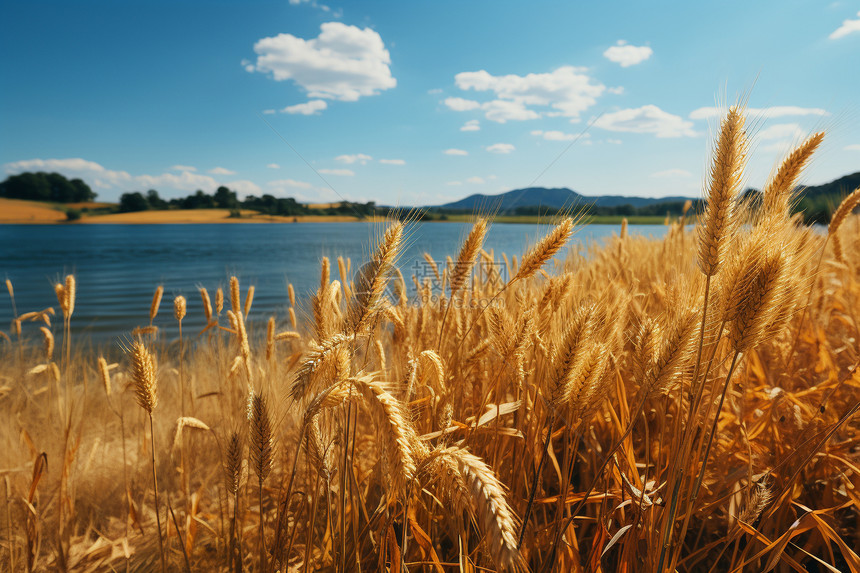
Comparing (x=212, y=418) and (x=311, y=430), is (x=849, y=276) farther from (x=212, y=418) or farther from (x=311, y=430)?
(x=212, y=418)

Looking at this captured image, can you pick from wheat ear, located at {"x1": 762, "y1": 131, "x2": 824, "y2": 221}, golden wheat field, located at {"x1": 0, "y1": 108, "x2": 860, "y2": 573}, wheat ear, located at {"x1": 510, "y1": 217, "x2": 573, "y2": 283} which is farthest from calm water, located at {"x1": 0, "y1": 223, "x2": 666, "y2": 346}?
wheat ear, located at {"x1": 762, "y1": 131, "x2": 824, "y2": 221}

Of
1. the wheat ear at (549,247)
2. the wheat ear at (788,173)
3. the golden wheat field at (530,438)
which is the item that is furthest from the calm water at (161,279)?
the wheat ear at (788,173)

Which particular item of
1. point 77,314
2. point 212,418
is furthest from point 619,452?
point 77,314

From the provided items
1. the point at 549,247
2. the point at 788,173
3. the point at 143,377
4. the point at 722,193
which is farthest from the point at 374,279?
the point at 788,173

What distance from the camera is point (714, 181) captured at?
52.6 inches

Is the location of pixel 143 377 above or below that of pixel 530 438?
above

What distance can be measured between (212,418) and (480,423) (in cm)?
287

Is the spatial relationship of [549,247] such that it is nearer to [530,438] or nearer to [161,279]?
[530,438]

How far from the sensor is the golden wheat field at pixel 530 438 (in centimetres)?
124

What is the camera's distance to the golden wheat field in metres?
1.24

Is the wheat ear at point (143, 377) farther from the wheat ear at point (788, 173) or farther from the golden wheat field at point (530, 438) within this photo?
the wheat ear at point (788, 173)

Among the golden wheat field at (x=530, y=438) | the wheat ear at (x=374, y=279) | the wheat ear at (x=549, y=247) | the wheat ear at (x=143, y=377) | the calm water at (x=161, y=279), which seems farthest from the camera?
the calm water at (x=161, y=279)

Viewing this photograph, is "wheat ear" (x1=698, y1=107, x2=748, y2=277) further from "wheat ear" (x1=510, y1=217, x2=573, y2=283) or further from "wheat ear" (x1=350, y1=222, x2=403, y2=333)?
"wheat ear" (x1=350, y1=222, x2=403, y2=333)

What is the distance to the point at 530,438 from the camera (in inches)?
70.1
